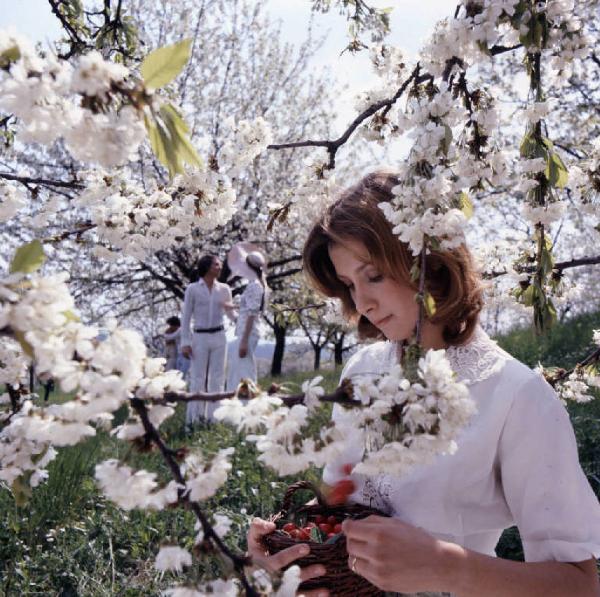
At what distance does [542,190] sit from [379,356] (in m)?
0.56

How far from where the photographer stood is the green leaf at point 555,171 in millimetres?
1495

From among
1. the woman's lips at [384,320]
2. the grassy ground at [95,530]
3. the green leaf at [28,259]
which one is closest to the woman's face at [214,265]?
the grassy ground at [95,530]

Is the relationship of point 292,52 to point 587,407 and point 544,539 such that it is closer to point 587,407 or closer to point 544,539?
point 587,407

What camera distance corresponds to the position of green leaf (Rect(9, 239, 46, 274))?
0.75m

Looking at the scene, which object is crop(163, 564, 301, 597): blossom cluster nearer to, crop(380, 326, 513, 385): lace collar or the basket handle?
the basket handle

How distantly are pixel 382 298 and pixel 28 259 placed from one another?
2.97 feet

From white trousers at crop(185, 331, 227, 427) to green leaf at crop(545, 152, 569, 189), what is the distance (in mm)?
4931

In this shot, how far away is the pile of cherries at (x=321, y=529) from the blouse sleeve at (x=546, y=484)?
1.14 feet

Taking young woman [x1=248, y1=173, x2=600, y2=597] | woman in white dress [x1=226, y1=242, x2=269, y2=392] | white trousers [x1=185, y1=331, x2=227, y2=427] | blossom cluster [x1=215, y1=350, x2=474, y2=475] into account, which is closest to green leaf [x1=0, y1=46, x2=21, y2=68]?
blossom cluster [x1=215, y1=350, x2=474, y2=475]

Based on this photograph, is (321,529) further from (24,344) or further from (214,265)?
(214,265)

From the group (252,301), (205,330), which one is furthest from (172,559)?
(205,330)

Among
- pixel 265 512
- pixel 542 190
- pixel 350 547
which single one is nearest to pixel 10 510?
pixel 265 512

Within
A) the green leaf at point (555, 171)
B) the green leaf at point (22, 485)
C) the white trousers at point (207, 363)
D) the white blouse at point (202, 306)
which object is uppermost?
the white blouse at point (202, 306)

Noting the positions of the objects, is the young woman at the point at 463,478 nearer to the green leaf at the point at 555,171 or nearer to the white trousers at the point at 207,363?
the green leaf at the point at 555,171
